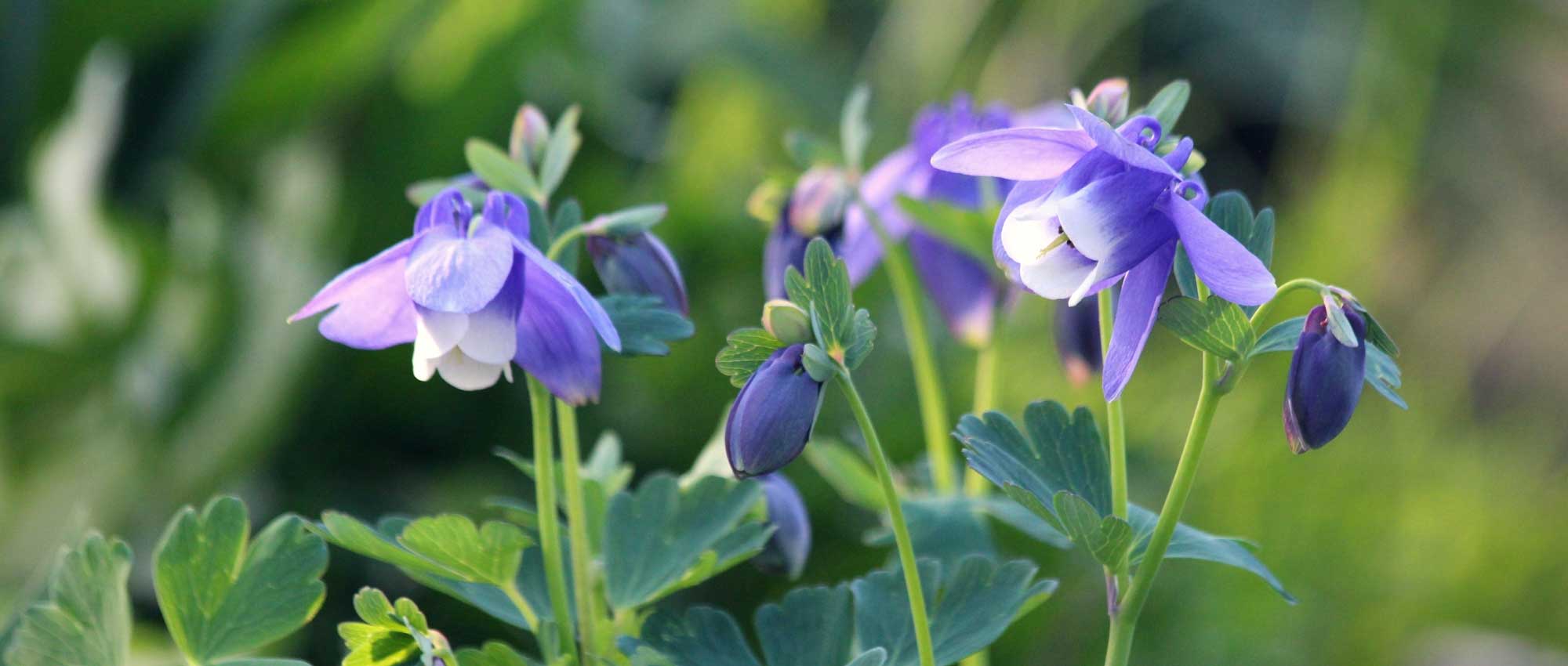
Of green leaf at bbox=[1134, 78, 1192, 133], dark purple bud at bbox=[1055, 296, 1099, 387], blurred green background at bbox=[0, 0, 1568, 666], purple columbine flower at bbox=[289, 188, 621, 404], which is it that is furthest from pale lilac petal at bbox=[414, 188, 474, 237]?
blurred green background at bbox=[0, 0, 1568, 666]

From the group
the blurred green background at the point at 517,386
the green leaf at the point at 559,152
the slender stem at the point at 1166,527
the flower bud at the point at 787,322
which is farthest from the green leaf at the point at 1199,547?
the blurred green background at the point at 517,386

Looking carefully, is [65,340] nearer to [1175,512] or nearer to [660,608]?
[660,608]

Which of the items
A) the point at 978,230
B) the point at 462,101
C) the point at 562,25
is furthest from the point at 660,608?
the point at 562,25

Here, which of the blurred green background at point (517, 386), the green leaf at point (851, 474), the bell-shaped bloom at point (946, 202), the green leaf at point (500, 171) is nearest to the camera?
the green leaf at point (500, 171)

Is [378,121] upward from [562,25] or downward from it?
downward

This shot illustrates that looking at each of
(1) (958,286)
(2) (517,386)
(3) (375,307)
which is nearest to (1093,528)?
(3) (375,307)

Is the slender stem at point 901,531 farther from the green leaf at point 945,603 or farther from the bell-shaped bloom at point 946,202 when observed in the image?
the bell-shaped bloom at point 946,202

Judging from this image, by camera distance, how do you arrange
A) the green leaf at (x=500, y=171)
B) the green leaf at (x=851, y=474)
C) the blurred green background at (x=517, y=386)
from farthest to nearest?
the blurred green background at (x=517, y=386)
the green leaf at (x=851, y=474)
the green leaf at (x=500, y=171)
